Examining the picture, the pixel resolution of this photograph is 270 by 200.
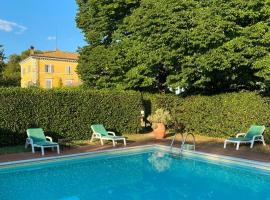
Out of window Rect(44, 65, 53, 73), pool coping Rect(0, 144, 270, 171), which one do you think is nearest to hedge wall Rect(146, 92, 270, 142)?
pool coping Rect(0, 144, 270, 171)

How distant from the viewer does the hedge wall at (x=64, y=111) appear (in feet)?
48.8

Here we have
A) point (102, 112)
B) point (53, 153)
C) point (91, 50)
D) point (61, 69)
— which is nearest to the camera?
point (53, 153)

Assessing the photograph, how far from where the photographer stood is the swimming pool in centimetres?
940

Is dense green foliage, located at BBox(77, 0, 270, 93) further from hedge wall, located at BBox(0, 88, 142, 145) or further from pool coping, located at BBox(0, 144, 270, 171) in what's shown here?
pool coping, located at BBox(0, 144, 270, 171)

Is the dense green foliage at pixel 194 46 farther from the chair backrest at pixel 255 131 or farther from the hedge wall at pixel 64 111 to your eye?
the hedge wall at pixel 64 111

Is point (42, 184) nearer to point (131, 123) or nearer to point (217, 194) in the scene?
point (217, 194)

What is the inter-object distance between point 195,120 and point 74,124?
6944mm

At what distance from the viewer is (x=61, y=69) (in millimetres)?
64625

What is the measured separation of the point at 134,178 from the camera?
11.3 m

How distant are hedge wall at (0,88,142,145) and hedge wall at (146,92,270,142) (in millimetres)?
2363

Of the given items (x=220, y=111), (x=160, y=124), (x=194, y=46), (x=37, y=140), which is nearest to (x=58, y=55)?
→ (x=160, y=124)

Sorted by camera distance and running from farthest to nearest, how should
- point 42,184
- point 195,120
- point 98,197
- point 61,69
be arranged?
point 61,69 < point 195,120 < point 42,184 < point 98,197

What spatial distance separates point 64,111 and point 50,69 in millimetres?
48533

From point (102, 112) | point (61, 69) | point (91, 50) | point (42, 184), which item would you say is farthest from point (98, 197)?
point (61, 69)
